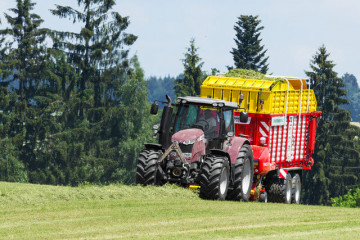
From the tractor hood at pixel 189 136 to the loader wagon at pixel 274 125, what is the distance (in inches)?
111

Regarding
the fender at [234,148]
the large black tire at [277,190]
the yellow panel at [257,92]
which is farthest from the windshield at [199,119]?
the large black tire at [277,190]

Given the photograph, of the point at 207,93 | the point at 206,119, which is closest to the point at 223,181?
the point at 206,119

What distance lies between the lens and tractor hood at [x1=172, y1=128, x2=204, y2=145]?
58.5ft

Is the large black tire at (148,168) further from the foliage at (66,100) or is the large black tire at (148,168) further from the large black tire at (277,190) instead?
the foliage at (66,100)

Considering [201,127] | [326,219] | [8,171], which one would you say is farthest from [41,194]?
[8,171]

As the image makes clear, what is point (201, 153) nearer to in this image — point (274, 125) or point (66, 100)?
point (274, 125)

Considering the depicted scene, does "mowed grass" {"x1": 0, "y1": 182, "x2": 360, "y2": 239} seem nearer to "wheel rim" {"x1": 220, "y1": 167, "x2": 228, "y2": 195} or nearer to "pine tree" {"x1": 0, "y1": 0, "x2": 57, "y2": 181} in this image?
"wheel rim" {"x1": 220, "y1": 167, "x2": 228, "y2": 195}

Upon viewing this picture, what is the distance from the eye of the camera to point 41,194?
634 inches

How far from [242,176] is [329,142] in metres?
51.8

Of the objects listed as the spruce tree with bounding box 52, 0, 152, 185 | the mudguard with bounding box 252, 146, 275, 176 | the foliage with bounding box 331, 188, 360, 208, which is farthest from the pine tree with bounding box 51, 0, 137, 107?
the mudguard with bounding box 252, 146, 275, 176

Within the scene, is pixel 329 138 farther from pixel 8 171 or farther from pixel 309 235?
pixel 309 235

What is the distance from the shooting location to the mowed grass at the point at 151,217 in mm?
11914

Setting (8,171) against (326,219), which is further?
(8,171)

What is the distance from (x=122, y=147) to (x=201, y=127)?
52125 millimetres
